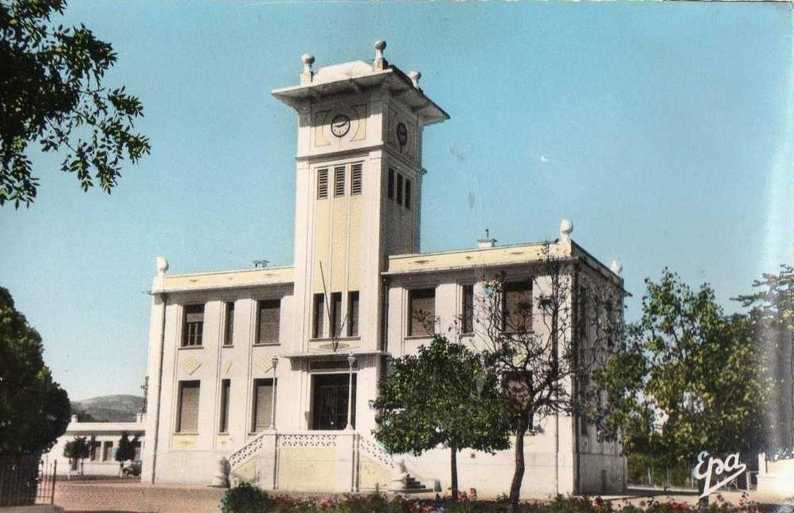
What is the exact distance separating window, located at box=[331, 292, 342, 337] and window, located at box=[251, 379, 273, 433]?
12.1ft

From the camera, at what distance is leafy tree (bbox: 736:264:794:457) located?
47.4 ft

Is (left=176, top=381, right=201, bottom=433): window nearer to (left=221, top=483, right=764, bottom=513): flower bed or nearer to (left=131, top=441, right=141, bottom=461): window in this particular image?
(left=221, top=483, right=764, bottom=513): flower bed

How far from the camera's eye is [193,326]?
133ft

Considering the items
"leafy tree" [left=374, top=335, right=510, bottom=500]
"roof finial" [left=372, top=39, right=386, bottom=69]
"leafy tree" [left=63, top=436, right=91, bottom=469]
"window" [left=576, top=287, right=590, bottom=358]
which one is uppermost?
"roof finial" [left=372, top=39, right=386, bottom=69]

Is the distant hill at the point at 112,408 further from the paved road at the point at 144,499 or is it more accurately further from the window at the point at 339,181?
the paved road at the point at 144,499

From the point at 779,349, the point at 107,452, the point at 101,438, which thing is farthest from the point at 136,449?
the point at 779,349

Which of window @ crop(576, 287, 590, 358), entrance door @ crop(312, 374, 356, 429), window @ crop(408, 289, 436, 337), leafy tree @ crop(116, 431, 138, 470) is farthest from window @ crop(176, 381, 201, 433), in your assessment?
→ leafy tree @ crop(116, 431, 138, 470)

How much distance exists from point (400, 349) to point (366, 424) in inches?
123

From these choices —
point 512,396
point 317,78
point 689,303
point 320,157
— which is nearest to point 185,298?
point 320,157

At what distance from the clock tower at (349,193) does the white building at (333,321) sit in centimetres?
6

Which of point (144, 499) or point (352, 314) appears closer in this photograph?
point (144, 499)

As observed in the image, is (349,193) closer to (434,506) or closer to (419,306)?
(419,306)

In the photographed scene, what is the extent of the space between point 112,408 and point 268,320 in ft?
A: 285

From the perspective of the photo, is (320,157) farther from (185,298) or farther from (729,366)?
(729,366)
